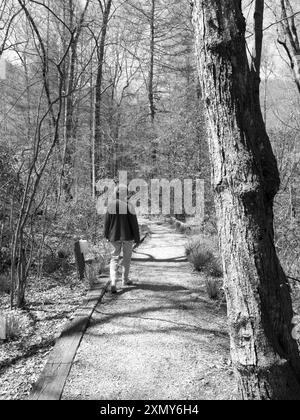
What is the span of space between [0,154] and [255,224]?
5.42m

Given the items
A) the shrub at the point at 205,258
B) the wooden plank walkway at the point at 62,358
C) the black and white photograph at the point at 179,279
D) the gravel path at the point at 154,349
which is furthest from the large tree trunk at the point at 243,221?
the shrub at the point at 205,258

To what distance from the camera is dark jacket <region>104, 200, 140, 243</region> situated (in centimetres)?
573

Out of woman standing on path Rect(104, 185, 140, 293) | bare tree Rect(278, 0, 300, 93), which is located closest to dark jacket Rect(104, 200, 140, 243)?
woman standing on path Rect(104, 185, 140, 293)

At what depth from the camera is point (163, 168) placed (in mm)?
18844

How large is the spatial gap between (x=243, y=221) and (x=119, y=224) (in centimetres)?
349

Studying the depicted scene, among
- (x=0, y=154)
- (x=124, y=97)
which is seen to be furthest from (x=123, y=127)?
(x=0, y=154)

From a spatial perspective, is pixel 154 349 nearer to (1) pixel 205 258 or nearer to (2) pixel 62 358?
(2) pixel 62 358

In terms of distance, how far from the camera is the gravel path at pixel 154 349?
309 centimetres

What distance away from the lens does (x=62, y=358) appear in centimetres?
359

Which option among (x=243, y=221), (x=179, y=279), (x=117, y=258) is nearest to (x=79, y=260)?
(x=117, y=258)

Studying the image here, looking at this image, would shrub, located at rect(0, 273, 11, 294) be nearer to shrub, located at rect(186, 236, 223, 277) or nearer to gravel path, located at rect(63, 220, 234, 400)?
gravel path, located at rect(63, 220, 234, 400)

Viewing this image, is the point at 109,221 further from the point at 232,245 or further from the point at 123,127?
the point at 123,127

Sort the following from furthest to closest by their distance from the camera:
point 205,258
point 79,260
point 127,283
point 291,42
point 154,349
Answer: point 205,258 → point 291,42 → point 79,260 → point 127,283 → point 154,349

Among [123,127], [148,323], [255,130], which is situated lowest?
[148,323]
